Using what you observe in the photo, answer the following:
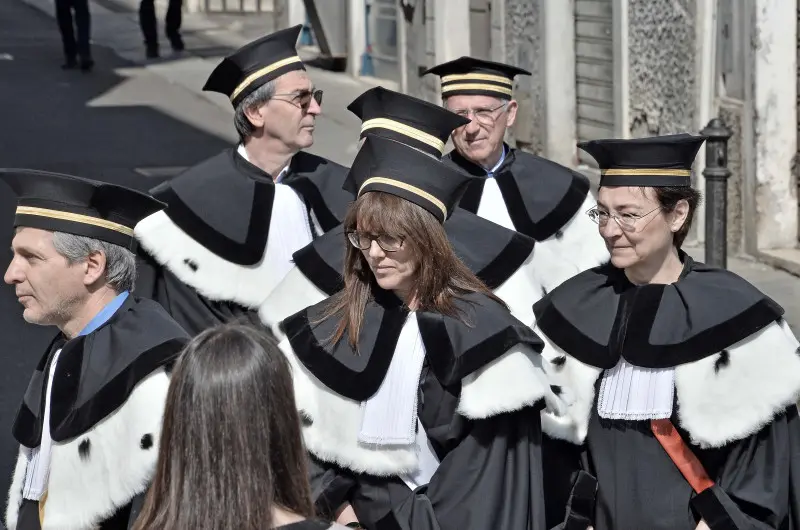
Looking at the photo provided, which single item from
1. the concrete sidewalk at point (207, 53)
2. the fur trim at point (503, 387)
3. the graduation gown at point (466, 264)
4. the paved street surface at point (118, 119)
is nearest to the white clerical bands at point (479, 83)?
the graduation gown at point (466, 264)

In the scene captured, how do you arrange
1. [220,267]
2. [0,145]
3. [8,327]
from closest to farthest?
[220,267]
[8,327]
[0,145]

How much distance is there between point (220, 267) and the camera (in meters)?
5.45

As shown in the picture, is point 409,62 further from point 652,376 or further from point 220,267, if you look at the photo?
point 652,376

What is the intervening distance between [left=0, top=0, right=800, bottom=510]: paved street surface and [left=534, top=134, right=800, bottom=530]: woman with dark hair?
4.33 m

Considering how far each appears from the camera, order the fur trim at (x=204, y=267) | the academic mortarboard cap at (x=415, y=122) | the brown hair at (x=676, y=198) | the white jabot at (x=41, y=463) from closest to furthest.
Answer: the white jabot at (x=41, y=463) → the brown hair at (x=676, y=198) → the academic mortarboard cap at (x=415, y=122) → the fur trim at (x=204, y=267)

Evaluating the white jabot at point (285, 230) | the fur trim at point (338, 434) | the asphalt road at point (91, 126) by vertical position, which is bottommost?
the asphalt road at point (91, 126)

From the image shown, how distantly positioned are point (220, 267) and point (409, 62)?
11.1 metres

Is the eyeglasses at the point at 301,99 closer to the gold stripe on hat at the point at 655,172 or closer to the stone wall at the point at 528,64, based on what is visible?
the gold stripe on hat at the point at 655,172

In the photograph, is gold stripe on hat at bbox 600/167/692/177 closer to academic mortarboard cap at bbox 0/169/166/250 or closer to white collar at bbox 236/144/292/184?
academic mortarboard cap at bbox 0/169/166/250

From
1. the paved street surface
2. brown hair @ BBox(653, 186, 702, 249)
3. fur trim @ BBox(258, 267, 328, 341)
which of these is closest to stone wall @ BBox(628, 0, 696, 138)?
the paved street surface

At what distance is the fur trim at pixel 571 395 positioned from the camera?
4160 millimetres

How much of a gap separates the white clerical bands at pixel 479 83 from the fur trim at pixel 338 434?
2.08m

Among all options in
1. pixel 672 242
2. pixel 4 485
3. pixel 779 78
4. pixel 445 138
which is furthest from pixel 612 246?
pixel 779 78

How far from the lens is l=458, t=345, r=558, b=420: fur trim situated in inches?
153
